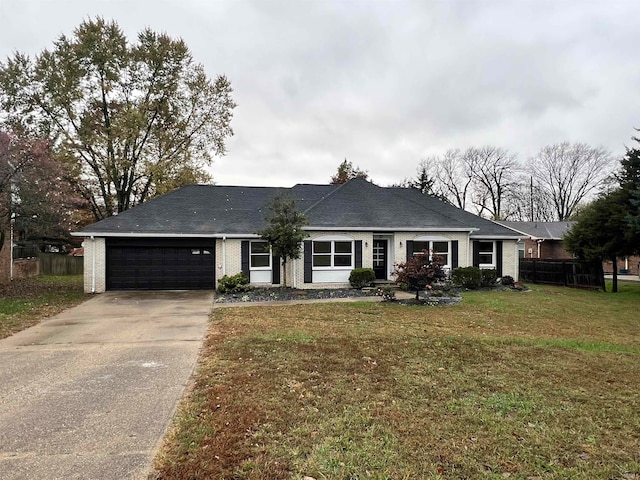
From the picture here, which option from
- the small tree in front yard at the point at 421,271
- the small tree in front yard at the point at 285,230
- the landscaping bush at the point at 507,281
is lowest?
the landscaping bush at the point at 507,281

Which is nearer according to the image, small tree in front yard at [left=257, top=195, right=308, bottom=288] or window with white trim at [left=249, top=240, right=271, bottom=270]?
small tree in front yard at [left=257, top=195, right=308, bottom=288]

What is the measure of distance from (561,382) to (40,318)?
11737 mm

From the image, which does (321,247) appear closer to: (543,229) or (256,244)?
(256,244)

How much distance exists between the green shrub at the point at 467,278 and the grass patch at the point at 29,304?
15213 mm

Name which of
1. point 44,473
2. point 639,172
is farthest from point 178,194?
point 639,172

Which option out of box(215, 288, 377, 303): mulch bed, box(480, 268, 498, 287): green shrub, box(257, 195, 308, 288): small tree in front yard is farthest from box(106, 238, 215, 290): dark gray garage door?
box(480, 268, 498, 287): green shrub

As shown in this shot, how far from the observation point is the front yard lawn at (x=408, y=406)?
3197 millimetres

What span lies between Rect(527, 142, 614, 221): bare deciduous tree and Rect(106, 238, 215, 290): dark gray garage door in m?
43.3

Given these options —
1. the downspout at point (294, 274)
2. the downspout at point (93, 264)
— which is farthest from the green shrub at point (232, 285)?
the downspout at point (93, 264)

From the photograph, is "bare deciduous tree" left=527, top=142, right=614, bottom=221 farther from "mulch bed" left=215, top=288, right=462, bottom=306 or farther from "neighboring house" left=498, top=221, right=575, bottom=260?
"mulch bed" left=215, top=288, right=462, bottom=306

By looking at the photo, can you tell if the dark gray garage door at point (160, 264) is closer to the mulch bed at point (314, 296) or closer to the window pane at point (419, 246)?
the mulch bed at point (314, 296)

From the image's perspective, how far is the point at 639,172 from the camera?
56.2 ft

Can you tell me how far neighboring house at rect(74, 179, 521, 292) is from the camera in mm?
17094

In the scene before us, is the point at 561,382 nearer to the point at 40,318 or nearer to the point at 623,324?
the point at 623,324
